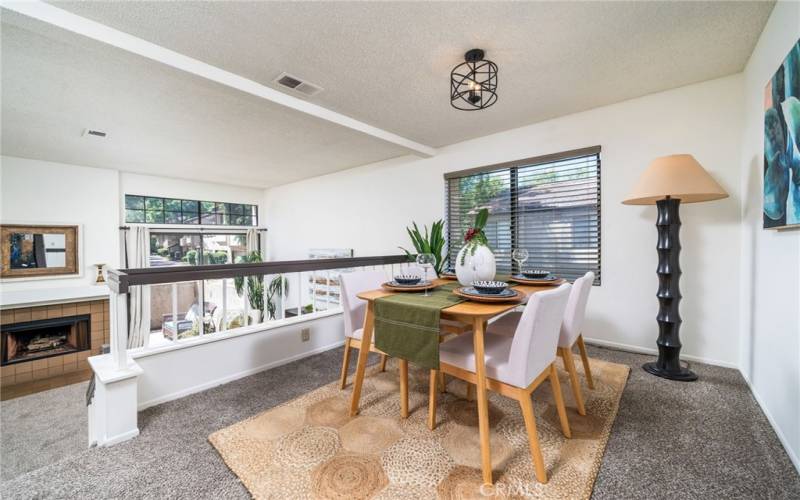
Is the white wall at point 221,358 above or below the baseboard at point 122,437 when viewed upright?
above

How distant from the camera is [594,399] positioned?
6.59ft

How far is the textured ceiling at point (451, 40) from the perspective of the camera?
1767 mm

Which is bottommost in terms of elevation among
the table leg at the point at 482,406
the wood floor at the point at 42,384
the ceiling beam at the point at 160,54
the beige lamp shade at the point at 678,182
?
the wood floor at the point at 42,384

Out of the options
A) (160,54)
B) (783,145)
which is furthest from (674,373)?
(160,54)

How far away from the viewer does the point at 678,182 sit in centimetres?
217

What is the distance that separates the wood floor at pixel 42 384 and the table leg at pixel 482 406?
15.9 ft

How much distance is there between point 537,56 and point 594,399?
7.69 ft

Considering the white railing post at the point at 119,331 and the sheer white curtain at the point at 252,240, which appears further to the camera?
the sheer white curtain at the point at 252,240

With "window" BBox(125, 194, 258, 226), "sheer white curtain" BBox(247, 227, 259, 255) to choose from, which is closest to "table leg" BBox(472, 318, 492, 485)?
"window" BBox(125, 194, 258, 226)

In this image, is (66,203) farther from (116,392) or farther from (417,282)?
(417,282)

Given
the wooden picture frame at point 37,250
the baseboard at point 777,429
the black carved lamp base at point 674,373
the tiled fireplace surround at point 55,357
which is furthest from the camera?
the wooden picture frame at point 37,250

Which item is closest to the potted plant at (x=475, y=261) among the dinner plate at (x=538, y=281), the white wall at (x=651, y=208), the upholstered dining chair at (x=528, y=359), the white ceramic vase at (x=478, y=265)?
the white ceramic vase at (x=478, y=265)

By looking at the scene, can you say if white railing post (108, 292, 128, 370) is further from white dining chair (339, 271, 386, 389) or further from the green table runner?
the green table runner

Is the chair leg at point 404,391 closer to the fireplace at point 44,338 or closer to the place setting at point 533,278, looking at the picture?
the place setting at point 533,278
